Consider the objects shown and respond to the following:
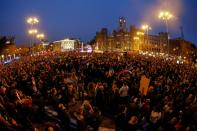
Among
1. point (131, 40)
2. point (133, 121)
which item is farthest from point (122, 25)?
point (133, 121)

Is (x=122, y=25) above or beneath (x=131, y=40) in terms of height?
above

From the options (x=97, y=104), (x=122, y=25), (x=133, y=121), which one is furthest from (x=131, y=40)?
(x=133, y=121)

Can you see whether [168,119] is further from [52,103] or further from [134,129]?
[52,103]

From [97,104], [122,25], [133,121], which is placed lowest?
[97,104]

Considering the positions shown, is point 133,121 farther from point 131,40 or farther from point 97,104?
point 131,40

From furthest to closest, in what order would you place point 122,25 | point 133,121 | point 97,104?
point 122,25, point 97,104, point 133,121

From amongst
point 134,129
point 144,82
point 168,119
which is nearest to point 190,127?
point 168,119

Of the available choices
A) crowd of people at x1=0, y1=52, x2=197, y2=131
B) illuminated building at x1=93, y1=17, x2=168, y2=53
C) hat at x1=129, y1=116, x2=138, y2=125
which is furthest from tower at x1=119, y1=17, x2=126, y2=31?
hat at x1=129, y1=116, x2=138, y2=125

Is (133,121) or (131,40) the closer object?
(133,121)

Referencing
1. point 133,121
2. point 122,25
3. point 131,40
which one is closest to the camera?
point 133,121

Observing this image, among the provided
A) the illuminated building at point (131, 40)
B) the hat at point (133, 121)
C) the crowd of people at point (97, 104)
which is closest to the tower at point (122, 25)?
the illuminated building at point (131, 40)

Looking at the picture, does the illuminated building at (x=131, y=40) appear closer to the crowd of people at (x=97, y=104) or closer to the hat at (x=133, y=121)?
the crowd of people at (x=97, y=104)

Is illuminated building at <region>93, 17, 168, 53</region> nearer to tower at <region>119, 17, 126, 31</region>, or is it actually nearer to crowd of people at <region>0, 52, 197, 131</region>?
tower at <region>119, 17, 126, 31</region>

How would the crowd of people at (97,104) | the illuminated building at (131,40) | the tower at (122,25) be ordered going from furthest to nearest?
1. the tower at (122,25)
2. the illuminated building at (131,40)
3. the crowd of people at (97,104)
